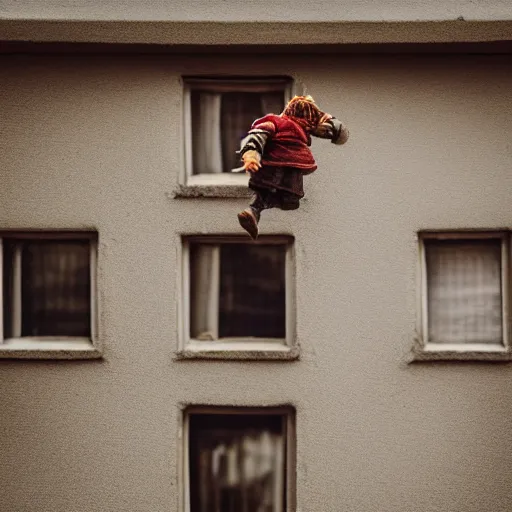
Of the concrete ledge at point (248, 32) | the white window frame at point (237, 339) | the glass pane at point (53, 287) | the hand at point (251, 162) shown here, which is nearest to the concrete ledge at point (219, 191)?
the white window frame at point (237, 339)

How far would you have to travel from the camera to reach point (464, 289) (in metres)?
7.50

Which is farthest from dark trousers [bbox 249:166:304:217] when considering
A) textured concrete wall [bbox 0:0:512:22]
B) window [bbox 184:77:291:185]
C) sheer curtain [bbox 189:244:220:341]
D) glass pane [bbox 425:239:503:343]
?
glass pane [bbox 425:239:503:343]

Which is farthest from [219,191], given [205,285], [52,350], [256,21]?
[52,350]

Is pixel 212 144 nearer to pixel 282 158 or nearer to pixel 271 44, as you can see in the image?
pixel 271 44

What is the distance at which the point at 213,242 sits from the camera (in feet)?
25.0

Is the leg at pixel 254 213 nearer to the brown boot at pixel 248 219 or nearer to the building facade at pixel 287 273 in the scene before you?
the brown boot at pixel 248 219

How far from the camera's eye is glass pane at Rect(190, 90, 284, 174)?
758 centimetres

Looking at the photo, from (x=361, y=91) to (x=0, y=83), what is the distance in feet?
12.4

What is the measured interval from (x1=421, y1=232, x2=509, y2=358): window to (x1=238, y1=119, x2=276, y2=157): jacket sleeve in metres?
2.85

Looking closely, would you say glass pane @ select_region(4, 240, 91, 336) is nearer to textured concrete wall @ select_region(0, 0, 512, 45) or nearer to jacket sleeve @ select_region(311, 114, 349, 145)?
textured concrete wall @ select_region(0, 0, 512, 45)

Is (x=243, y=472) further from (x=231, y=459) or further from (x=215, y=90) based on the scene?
(x=215, y=90)

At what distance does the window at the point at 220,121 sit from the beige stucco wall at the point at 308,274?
0.86 feet

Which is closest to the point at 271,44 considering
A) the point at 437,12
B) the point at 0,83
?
the point at 437,12

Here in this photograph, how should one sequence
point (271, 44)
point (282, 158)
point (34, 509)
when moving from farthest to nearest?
point (34, 509) → point (271, 44) → point (282, 158)
